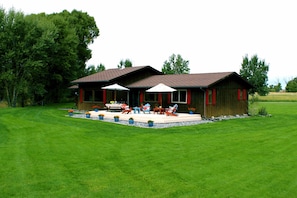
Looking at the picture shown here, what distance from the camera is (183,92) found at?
18625mm

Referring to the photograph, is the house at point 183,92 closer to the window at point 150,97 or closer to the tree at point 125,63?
the window at point 150,97

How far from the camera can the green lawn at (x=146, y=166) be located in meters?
4.89

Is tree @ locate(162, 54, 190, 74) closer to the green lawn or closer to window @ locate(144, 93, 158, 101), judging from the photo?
window @ locate(144, 93, 158, 101)

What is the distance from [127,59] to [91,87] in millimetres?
19736

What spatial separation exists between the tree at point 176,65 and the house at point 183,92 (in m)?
18.9

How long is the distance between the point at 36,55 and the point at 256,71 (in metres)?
27.5

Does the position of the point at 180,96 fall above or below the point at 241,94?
below

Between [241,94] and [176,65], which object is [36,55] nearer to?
[241,94]

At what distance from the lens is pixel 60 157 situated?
7074 millimetres

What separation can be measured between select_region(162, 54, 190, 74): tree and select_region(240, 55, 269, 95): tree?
26.3 feet

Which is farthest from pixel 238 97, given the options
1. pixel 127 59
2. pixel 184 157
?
pixel 127 59

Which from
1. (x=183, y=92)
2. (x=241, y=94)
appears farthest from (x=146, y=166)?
(x=241, y=94)

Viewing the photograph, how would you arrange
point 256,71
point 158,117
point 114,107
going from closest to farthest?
point 158,117 < point 114,107 < point 256,71

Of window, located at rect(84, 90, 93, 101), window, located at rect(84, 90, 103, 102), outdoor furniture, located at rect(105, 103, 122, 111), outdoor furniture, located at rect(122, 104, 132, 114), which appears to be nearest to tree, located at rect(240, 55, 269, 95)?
window, located at rect(84, 90, 103, 102)
